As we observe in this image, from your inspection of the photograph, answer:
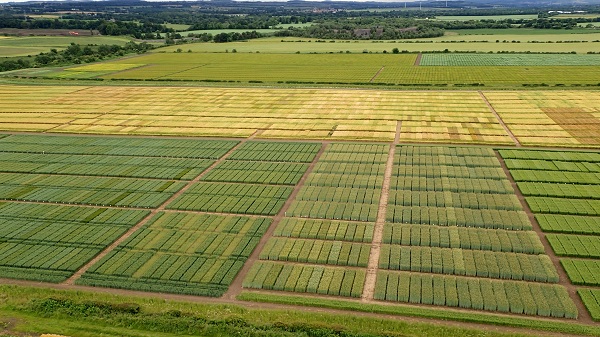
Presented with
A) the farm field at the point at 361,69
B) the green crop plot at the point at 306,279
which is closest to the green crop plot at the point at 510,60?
the farm field at the point at 361,69

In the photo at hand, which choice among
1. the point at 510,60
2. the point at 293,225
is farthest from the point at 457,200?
the point at 510,60

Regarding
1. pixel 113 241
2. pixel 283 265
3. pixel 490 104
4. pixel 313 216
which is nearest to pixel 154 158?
pixel 113 241

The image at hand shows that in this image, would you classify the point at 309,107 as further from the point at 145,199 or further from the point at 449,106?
the point at 145,199

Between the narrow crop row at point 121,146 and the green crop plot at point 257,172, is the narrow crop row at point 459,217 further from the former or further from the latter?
the narrow crop row at point 121,146

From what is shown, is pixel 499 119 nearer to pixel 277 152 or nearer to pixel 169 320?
pixel 277 152

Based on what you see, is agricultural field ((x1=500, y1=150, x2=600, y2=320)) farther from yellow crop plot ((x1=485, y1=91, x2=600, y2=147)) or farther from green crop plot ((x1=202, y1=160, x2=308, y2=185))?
green crop plot ((x1=202, y1=160, x2=308, y2=185))
